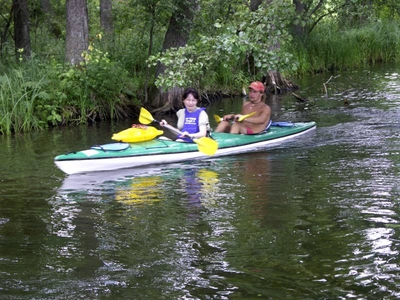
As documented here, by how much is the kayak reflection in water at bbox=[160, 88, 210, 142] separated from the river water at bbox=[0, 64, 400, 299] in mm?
427

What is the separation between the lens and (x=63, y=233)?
5781mm

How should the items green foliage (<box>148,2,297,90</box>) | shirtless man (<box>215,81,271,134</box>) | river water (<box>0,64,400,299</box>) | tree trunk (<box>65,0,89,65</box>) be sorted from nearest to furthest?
river water (<box>0,64,400,299</box>), green foliage (<box>148,2,297,90</box>), shirtless man (<box>215,81,271,134</box>), tree trunk (<box>65,0,89,65</box>)

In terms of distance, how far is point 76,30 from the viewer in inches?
499

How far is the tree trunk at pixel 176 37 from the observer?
13062mm

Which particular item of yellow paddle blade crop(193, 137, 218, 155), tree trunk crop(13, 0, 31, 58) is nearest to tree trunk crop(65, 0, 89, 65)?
tree trunk crop(13, 0, 31, 58)

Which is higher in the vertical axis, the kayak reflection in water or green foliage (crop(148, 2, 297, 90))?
green foliage (crop(148, 2, 297, 90))

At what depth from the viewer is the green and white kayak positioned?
8.20 meters

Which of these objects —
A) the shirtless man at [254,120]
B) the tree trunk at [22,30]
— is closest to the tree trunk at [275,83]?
the tree trunk at [22,30]

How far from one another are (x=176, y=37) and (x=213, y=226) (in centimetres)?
835

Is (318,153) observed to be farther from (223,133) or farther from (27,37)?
(27,37)

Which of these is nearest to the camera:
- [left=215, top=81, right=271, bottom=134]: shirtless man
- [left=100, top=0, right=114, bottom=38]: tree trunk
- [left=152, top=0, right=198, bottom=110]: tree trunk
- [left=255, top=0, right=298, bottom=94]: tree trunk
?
[left=215, top=81, right=271, bottom=134]: shirtless man

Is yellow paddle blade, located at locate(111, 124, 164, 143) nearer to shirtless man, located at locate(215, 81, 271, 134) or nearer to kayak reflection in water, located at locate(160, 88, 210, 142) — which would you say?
kayak reflection in water, located at locate(160, 88, 210, 142)

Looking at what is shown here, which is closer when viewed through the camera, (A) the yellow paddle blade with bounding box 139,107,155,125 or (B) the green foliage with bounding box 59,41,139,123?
(A) the yellow paddle blade with bounding box 139,107,155,125

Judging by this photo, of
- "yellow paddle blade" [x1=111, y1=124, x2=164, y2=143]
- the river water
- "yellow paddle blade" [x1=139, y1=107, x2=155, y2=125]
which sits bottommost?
the river water
